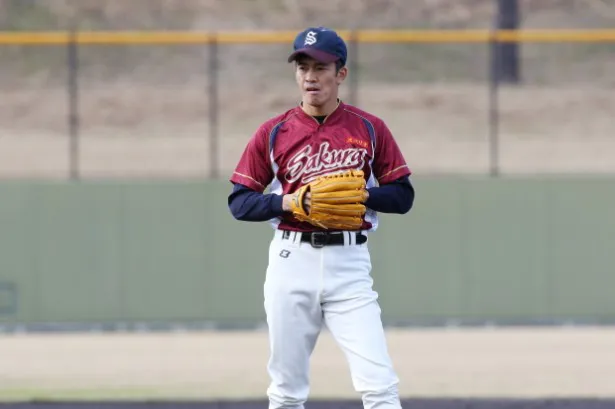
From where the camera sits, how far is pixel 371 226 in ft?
20.4

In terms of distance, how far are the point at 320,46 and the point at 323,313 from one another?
42.5 inches

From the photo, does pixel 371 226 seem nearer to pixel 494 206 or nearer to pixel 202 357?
pixel 202 357

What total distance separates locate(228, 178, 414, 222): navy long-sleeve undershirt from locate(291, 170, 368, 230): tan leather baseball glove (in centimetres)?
9

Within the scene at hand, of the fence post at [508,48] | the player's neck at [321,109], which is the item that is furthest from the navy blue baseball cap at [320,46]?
the fence post at [508,48]

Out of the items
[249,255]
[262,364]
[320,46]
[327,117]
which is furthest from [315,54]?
[249,255]

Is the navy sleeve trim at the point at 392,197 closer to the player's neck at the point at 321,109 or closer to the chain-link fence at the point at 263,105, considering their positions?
the player's neck at the point at 321,109

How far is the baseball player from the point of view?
19.5 feet

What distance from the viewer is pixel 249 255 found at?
1293 cm

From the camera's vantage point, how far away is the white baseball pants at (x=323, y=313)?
5.96 m

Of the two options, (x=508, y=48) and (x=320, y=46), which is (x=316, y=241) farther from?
(x=508, y=48)

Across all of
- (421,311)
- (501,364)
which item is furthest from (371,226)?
(421,311)

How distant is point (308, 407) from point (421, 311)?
5.08 m

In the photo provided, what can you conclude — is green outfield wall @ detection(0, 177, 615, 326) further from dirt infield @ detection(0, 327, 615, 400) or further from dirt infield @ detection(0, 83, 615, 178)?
dirt infield @ detection(0, 83, 615, 178)

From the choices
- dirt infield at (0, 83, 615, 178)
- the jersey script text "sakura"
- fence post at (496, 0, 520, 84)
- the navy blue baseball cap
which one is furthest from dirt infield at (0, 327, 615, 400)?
fence post at (496, 0, 520, 84)
